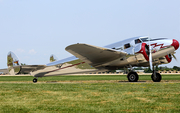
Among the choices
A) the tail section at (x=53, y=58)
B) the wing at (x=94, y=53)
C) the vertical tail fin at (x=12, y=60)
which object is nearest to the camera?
the wing at (x=94, y=53)

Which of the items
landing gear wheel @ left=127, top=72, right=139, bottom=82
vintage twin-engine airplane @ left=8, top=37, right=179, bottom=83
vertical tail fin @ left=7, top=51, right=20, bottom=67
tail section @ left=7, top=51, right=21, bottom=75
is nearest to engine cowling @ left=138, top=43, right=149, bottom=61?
vintage twin-engine airplane @ left=8, top=37, right=179, bottom=83

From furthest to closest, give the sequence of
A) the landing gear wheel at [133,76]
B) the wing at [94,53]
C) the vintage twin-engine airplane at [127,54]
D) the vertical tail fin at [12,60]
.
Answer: the vertical tail fin at [12,60] < the landing gear wheel at [133,76] < the vintage twin-engine airplane at [127,54] < the wing at [94,53]

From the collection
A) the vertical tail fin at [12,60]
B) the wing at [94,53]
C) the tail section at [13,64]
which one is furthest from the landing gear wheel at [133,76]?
the vertical tail fin at [12,60]

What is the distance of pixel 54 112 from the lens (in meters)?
5.55

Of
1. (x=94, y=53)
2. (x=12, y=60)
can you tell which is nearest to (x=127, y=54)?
(x=94, y=53)

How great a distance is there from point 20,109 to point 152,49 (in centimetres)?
1329

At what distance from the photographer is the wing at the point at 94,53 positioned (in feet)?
52.3

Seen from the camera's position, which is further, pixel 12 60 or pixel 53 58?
pixel 53 58

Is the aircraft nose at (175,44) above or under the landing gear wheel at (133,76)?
above

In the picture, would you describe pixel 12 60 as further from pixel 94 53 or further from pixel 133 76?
pixel 133 76

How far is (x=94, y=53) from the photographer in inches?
669

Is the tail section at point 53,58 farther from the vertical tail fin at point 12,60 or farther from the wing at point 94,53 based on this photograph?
the wing at point 94,53

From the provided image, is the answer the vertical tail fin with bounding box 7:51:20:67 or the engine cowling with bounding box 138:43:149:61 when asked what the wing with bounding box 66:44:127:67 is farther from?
the vertical tail fin with bounding box 7:51:20:67

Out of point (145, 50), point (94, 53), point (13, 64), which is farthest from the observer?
point (13, 64)
